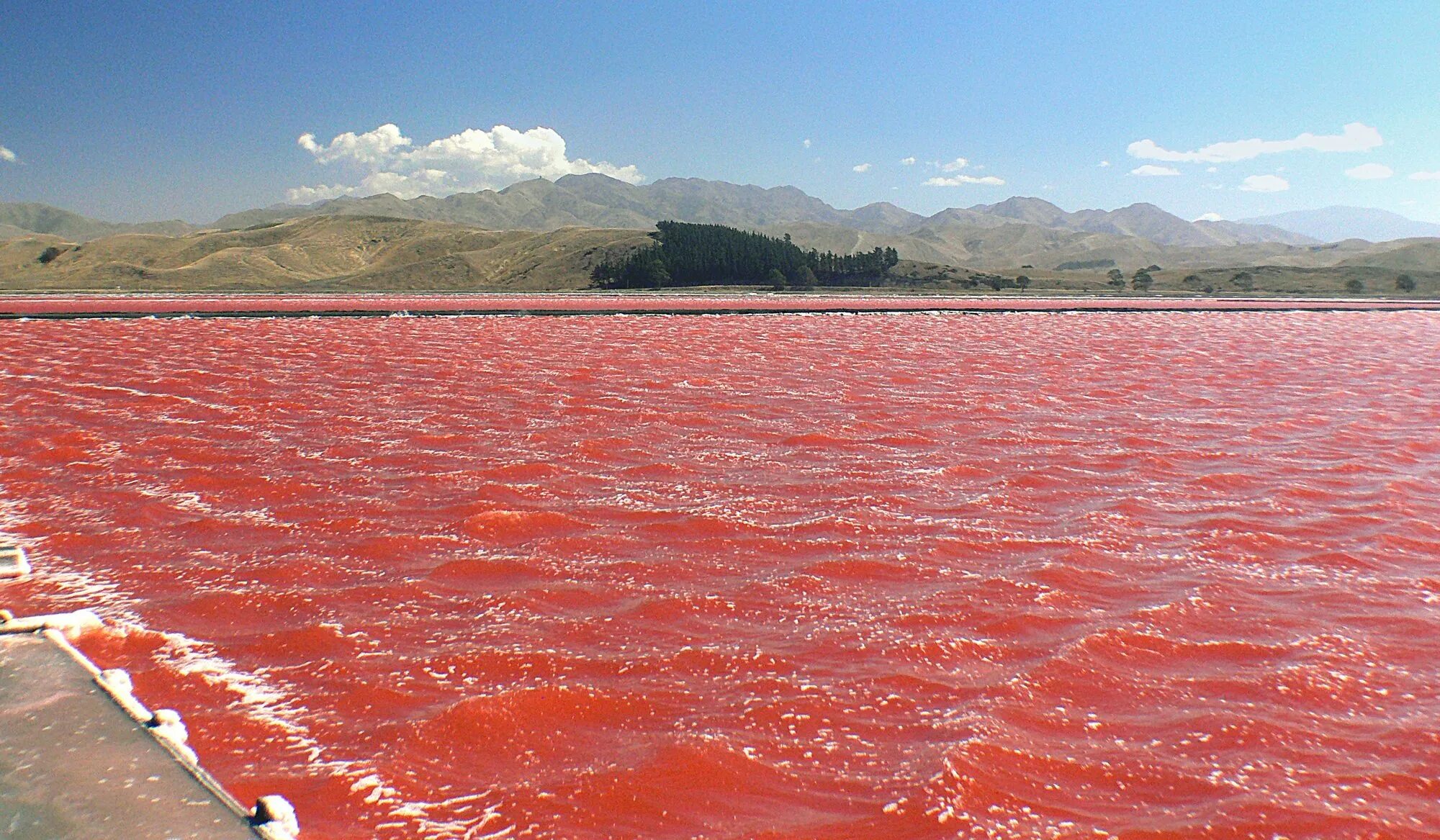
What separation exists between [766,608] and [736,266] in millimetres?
98492

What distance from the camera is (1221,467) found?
8961mm

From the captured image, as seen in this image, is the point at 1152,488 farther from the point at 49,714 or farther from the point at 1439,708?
the point at 49,714

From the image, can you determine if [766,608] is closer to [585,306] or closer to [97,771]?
[97,771]

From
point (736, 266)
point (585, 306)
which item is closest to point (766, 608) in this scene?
point (585, 306)

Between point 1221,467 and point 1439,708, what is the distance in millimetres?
5147

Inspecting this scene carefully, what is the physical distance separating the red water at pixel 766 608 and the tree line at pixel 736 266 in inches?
3204

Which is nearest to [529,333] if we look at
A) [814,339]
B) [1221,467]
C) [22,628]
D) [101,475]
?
[814,339]

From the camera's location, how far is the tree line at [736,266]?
96.6 metres

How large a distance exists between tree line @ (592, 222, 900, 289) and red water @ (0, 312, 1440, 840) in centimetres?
8137

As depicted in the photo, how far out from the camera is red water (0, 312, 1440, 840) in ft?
11.2

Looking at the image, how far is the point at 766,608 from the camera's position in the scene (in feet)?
17.1

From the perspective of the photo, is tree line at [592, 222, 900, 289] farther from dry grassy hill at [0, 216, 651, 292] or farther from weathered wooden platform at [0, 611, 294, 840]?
weathered wooden platform at [0, 611, 294, 840]

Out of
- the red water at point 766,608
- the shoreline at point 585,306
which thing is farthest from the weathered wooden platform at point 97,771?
the shoreline at point 585,306

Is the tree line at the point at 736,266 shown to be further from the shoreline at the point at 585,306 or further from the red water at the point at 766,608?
the red water at the point at 766,608
